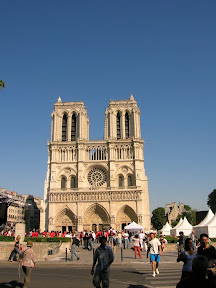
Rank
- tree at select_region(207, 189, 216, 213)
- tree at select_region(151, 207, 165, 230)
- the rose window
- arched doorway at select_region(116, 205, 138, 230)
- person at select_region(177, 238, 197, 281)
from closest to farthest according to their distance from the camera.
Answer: person at select_region(177, 238, 197, 281), arched doorway at select_region(116, 205, 138, 230), the rose window, tree at select_region(207, 189, 216, 213), tree at select_region(151, 207, 165, 230)

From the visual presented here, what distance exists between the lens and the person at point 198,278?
3.59m

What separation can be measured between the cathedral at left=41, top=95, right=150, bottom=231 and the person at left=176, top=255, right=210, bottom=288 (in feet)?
143

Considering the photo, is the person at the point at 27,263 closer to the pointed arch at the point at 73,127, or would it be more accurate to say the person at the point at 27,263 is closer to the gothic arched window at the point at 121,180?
the gothic arched window at the point at 121,180

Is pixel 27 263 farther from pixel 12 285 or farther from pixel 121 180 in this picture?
pixel 121 180

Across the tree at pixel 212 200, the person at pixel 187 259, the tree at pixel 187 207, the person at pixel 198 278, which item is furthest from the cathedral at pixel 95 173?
the person at pixel 198 278

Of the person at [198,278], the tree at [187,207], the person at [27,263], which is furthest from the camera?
the tree at [187,207]

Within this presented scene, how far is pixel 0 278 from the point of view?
32.7ft

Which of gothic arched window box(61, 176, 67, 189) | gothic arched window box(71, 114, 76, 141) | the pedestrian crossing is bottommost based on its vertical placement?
the pedestrian crossing

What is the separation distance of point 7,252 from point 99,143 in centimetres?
3532

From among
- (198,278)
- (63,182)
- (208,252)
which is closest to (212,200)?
(63,182)

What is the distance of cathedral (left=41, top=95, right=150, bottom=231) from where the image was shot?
47.6 metres

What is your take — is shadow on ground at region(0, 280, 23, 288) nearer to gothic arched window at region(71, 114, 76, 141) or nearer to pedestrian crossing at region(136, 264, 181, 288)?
pedestrian crossing at region(136, 264, 181, 288)

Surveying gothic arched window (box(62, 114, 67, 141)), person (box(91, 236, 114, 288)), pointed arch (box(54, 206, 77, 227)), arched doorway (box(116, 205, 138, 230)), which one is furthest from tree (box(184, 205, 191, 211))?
person (box(91, 236, 114, 288))

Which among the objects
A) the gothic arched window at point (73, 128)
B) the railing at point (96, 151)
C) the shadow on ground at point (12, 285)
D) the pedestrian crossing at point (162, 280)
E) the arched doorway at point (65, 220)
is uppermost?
the gothic arched window at point (73, 128)
